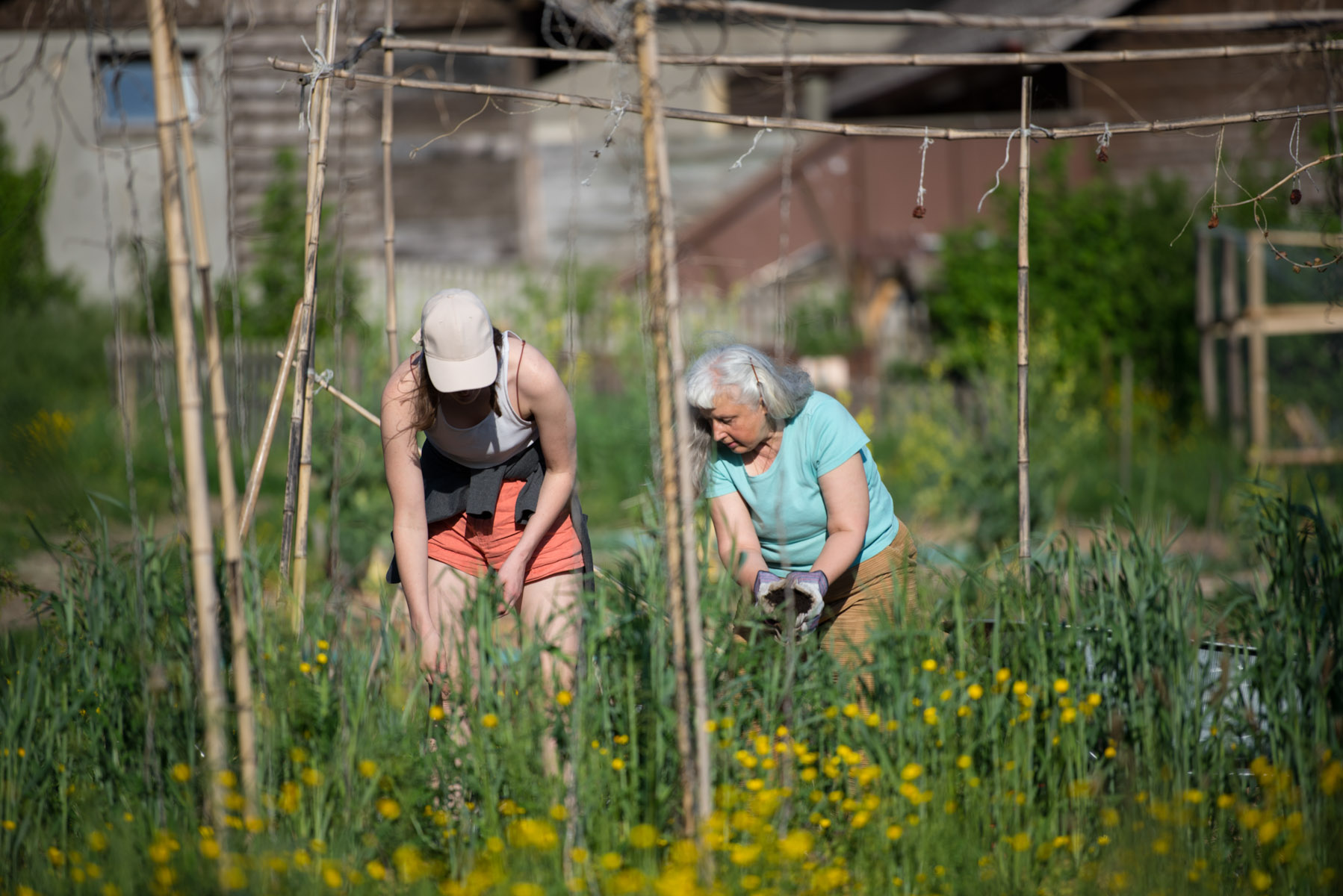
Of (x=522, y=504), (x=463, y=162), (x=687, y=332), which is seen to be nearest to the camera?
(x=522, y=504)

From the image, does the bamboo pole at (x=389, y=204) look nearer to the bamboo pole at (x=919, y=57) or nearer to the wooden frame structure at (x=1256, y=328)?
the bamboo pole at (x=919, y=57)

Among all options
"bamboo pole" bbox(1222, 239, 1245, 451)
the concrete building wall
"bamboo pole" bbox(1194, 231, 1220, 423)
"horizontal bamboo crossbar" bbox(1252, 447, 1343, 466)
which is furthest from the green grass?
the concrete building wall

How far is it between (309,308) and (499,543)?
0.88m

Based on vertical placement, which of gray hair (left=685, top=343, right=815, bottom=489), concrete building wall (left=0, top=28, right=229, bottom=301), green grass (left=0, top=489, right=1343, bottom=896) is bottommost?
green grass (left=0, top=489, right=1343, bottom=896)

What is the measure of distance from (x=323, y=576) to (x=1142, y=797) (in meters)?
4.83

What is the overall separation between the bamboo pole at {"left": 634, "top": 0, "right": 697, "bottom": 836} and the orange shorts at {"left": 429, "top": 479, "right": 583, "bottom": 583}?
796mm

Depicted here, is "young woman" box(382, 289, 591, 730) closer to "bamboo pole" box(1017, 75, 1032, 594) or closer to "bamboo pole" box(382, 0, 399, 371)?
"bamboo pole" box(382, 0, 399, 371)

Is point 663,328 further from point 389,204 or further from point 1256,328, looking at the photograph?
point 1256,328

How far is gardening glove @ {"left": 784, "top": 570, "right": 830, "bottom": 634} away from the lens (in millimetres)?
2789

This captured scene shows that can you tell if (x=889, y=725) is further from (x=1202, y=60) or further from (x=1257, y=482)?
(x=1202, y=60)

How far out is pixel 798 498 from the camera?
3041mm

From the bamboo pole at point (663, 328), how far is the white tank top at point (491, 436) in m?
0.69

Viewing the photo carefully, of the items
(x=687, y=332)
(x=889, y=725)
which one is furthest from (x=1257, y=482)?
(x=687, y=332)

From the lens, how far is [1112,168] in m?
11.5
